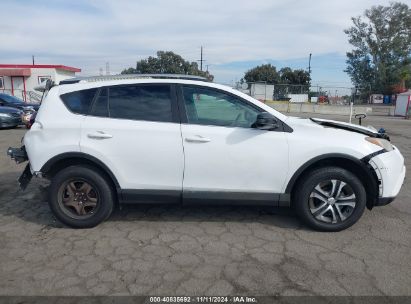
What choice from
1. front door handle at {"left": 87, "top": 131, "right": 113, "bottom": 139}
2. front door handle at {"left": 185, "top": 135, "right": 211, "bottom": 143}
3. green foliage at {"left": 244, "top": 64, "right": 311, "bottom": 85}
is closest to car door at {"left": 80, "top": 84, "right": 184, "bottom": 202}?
front door handle at {"left": 87, "top": 131, "right": 113, "bottom": 139}

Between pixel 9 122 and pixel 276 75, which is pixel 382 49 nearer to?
pixel 276 75

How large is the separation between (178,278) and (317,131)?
2.14 meters

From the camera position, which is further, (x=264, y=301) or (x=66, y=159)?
(x=66, y=159)

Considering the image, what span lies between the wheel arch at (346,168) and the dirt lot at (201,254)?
48cm

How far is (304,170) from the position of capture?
12.1ft

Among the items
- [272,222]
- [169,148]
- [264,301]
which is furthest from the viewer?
[272,222]

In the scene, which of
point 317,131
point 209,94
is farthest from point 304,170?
point 209,94

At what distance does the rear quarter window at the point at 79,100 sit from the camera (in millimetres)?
3754

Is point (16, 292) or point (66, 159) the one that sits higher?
point (66, 159)

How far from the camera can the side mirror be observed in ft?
11.5

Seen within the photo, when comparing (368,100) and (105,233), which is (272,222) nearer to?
(105,233)

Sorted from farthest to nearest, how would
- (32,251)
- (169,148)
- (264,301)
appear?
(169,148) < (32,251) < (264,301)

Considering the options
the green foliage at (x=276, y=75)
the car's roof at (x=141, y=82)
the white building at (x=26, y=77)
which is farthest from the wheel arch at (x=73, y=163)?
the green foliage at (x=276, y=75)

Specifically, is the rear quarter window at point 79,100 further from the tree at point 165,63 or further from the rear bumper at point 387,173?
the tree at point 165,63
